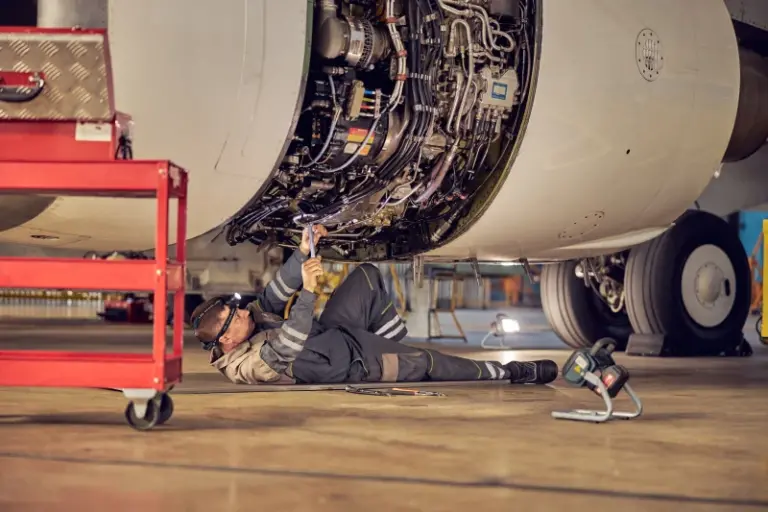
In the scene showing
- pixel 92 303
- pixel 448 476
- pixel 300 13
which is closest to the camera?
pixel 448 476

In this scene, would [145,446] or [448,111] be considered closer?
[145,446]

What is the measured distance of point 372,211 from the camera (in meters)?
5.69

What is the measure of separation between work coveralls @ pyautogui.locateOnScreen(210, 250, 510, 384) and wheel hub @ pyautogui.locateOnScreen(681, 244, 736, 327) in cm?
330

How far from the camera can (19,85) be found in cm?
345

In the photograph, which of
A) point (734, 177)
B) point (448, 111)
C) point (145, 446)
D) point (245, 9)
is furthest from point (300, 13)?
point (734, 177)

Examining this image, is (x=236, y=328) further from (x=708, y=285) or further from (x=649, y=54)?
(x=708, y=285)

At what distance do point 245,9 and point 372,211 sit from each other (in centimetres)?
181

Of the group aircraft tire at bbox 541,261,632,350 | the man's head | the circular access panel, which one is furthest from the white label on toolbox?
aircraft tire at bbox 541,261,632,350

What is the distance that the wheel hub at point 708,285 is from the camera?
837 cm

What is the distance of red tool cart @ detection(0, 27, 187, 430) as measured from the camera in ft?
10.9

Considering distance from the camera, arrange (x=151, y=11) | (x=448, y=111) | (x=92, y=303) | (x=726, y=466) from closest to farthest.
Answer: (x=726, y=466)
(x=151, y=11)
(x=448, y=111)
(x=92, y=303)

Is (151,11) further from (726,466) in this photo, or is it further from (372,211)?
(726,466)

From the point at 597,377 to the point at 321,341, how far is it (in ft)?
5.62

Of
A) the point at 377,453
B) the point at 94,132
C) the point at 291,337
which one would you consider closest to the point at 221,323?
the point at 291,337
